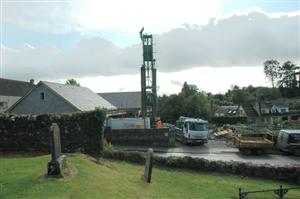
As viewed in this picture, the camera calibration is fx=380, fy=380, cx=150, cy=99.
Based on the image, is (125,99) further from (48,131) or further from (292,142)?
(48,131)

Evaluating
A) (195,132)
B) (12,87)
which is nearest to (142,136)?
(195,132)

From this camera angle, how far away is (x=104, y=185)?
1345 centimetres

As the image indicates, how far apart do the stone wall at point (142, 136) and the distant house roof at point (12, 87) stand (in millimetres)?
29783

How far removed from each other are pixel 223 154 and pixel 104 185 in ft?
74.5

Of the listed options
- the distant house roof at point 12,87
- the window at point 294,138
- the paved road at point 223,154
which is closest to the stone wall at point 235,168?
the paved road at point 223,154

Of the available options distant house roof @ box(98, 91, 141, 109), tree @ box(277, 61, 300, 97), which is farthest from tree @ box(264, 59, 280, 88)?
distant house roof @ box(98, 91, 141, 109)

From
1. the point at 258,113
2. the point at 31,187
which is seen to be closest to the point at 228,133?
the point at 31,187

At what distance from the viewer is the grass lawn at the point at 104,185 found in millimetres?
12008

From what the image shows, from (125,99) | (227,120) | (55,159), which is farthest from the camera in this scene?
(125,99)

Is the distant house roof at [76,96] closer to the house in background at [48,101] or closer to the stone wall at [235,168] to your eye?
the house in background at [48,101]

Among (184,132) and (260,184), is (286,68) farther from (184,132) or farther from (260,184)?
(260,184)

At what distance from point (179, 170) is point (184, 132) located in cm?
1890

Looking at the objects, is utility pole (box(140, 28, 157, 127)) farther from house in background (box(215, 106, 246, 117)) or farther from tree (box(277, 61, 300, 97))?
tree (box(277, 61, 300, 97))

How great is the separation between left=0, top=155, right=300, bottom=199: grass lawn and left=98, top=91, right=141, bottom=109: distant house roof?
59194mm
